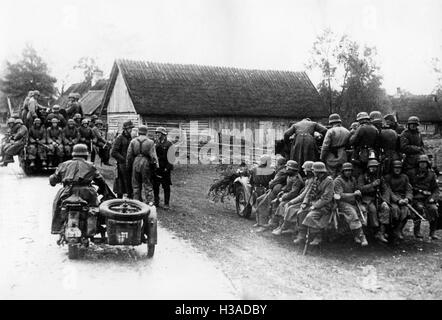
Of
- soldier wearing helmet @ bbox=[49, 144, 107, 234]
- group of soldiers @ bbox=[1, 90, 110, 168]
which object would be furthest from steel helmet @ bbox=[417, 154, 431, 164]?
group of soldiers @ bbox=[1, 90, 110, 168]

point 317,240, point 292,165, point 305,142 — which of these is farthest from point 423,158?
point 317,240

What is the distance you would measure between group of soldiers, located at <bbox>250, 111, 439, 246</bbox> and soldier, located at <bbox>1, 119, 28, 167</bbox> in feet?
28.9

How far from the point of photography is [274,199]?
9.09 meters

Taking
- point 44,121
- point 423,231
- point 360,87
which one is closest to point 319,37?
point 360,87

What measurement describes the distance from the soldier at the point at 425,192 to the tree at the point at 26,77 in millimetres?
48130

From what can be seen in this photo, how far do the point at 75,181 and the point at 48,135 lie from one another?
8875 millimetres

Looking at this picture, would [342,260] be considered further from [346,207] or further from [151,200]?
[151,200]

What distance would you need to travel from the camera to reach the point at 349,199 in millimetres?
7816

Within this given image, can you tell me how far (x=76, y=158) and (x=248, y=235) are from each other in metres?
3.42

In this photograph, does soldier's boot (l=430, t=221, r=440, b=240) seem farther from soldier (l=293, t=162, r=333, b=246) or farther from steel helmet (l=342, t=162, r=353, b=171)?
soldier (l=293, t=162, r=333, b=246)

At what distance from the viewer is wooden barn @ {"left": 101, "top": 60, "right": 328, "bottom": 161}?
A: 2438 cm

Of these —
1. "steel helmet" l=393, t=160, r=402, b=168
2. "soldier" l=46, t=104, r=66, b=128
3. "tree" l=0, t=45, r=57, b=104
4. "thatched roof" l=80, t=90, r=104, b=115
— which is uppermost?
"tree" l=0, t=45, r=57, b=104

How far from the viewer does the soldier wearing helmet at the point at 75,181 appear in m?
6.85

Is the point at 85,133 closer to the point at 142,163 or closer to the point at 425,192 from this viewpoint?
the point at 142,163
